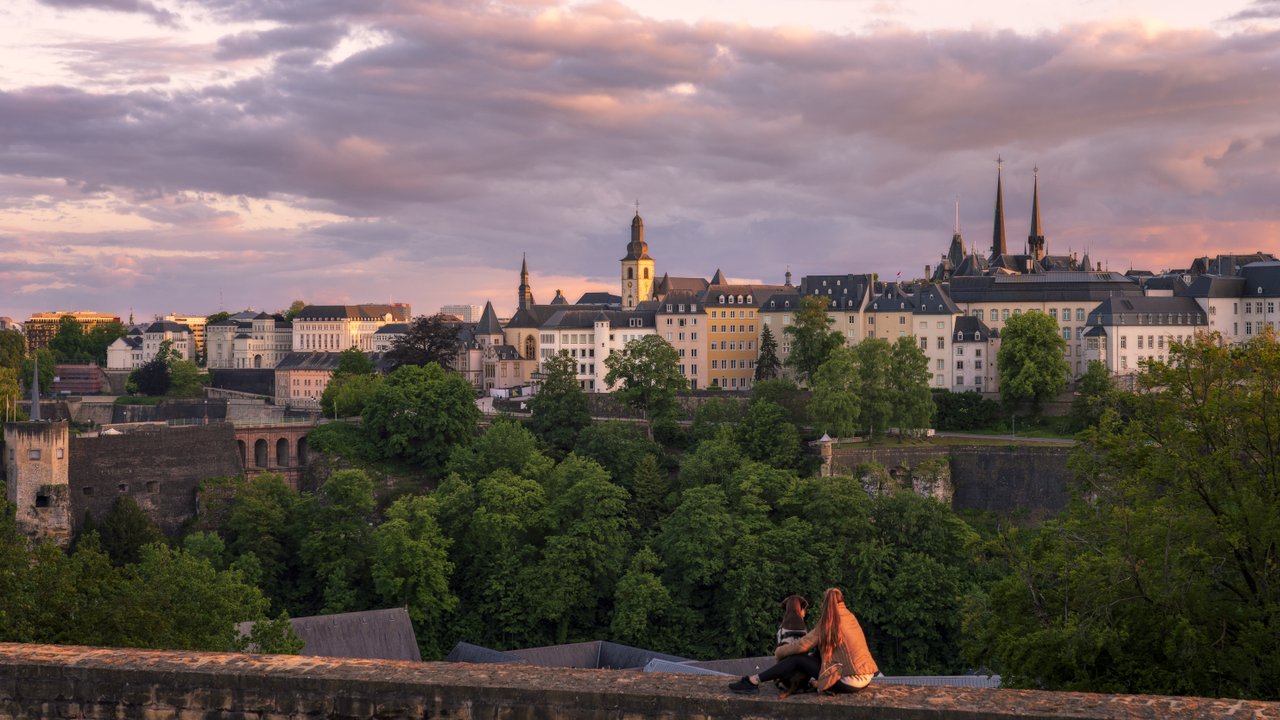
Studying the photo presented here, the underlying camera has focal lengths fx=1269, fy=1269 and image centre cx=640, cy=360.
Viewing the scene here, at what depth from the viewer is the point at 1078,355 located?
76.6m

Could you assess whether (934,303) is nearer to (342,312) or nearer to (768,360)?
(768,360)

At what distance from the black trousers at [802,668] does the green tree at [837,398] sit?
50.2 metres

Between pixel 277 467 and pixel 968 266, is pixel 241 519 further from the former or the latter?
pixel 968 266

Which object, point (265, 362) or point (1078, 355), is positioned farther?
point (265, 362)

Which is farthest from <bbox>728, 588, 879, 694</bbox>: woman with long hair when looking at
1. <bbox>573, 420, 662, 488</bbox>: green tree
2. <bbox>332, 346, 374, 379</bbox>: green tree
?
<bbox>332, 346, 374, 379</bbox>: green tree

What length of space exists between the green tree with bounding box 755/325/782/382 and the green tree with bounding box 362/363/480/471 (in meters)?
26.2

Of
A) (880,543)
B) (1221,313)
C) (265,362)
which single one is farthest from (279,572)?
(265,362)

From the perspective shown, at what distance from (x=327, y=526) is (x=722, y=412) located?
70.9ft

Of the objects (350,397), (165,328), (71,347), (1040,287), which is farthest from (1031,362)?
(71,347)

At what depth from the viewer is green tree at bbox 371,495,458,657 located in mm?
44625

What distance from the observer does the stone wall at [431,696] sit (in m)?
8.50

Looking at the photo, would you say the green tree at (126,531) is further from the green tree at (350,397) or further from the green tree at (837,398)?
the green tree at (837,398)

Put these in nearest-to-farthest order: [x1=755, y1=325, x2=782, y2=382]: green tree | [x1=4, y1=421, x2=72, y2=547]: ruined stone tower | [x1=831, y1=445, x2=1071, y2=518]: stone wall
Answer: [x1=4, y1=421, x2=72, y2=547]: ruined stone tower
[x1=831, y1=445, x2=1071, y2=518]: stone wall
[x1=755, y1=325, x2=782, y2=382]: green tree

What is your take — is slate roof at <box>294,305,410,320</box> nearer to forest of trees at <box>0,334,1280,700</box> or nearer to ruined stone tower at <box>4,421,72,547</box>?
forest of trees at <box>0,334,1280,700</box>
